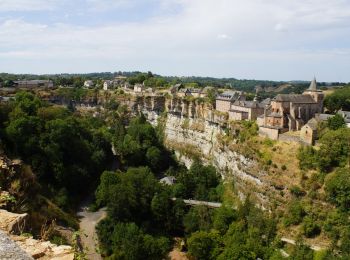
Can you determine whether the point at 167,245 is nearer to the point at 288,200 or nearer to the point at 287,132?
the point at 288,200

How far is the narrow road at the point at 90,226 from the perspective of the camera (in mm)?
37375

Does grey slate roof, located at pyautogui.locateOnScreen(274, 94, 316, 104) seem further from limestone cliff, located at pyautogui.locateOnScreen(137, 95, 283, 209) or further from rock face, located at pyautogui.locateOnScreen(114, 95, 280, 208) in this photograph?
rock face, located at pyautogui.locateOnScreen(114, 95, 280, 208)

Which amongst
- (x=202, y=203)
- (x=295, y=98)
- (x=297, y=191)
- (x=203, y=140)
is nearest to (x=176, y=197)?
(x=202, y=203)

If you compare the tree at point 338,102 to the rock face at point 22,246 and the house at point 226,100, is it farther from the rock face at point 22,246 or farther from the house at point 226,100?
the rock face at point 22,246

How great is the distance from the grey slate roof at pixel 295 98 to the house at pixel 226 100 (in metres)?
9.41

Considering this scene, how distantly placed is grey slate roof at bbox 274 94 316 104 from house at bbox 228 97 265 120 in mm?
3315

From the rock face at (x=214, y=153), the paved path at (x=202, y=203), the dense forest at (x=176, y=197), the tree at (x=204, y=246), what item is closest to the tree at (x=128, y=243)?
the dense forest at (x=176, y=197)

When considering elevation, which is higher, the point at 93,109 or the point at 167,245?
the point at 93,109

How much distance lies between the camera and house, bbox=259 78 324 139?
156 ft

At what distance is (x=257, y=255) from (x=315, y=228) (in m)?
6.35

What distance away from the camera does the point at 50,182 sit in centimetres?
4481

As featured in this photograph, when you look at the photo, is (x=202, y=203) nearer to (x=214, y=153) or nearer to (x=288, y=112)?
(x=214, y=153)

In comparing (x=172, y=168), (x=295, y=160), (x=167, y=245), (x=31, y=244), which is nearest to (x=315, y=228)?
(x=295, y=160)

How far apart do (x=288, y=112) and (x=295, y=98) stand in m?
A: 2.23
